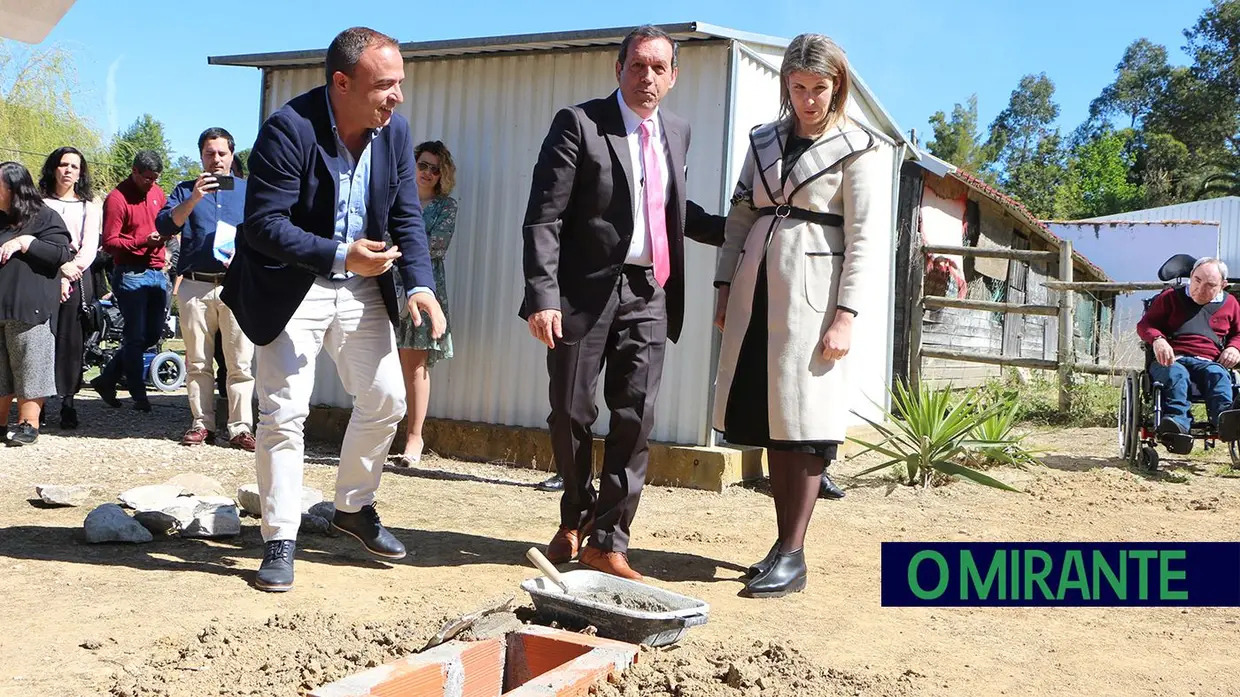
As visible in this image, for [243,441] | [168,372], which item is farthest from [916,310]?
[168,372]

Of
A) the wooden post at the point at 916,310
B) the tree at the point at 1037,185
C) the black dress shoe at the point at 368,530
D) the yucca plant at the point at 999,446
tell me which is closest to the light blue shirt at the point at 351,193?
the black dress shoe at the point at 368,530

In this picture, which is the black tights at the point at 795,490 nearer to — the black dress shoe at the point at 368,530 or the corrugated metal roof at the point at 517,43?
the black dress shoe at the point at 368,530

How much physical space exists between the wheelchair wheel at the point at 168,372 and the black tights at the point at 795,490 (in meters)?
8.79

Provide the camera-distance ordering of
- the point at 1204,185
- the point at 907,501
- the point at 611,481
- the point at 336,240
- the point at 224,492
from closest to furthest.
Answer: the point at 336,240
the point at 611,481
the point at 224,492
the point at 907,501
the point at 1204,185

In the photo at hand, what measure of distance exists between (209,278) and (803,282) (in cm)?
441

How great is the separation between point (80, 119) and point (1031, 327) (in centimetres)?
1939

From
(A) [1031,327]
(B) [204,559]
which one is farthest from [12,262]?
(A) [1031,327]

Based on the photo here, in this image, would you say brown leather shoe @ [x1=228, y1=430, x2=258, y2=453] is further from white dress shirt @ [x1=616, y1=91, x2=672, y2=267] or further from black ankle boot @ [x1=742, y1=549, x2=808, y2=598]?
black ankle boot @ [x1=742, y1=549, x2=808, y2=598]

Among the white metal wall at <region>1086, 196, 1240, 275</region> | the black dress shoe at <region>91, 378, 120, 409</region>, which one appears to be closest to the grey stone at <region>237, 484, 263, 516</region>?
the black dress shoe at <region>91, 378, 120, 409</region>

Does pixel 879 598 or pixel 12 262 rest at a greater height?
pixel 12 262

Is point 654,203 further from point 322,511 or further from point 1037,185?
point 1037,185

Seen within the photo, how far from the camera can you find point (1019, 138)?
76062mm

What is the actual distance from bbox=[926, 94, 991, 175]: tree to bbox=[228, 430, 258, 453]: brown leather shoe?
59.5 m

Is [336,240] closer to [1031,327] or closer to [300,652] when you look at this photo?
[300,652]
